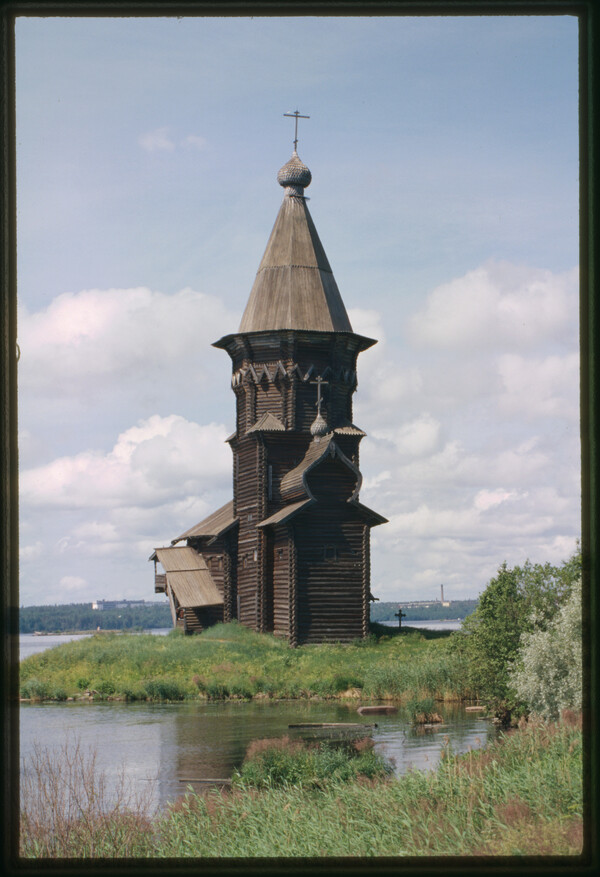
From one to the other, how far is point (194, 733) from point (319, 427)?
55.5ft

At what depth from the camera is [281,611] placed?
34062 mm

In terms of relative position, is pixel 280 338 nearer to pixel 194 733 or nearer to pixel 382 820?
pixel 194 733

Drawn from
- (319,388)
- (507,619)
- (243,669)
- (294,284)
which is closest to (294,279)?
(294,284)

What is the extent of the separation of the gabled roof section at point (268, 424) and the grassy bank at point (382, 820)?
24013mm

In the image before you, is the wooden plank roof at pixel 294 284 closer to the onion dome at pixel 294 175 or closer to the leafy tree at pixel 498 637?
the onion dome at pixel 294 175

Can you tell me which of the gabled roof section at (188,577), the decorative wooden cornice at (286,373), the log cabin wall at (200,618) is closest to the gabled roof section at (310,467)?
the decorative wooden cornice at (286,373)

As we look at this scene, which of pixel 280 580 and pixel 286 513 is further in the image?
pixel 280 580

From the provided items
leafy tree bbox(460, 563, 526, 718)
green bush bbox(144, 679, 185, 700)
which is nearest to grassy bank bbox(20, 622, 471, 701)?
green bush bbox(144, 679, 185, 700)

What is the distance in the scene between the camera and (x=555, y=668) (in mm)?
15859

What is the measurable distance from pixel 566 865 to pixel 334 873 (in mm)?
1243

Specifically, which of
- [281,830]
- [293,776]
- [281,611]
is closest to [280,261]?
[281,611]

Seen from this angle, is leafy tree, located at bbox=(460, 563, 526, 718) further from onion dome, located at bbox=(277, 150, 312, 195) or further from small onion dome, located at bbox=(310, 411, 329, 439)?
onion dome, located at bbox=(277, 150, 312, 195)

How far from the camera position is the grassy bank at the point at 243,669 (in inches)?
968

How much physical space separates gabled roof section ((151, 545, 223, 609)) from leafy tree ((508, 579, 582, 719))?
79.8 ft
